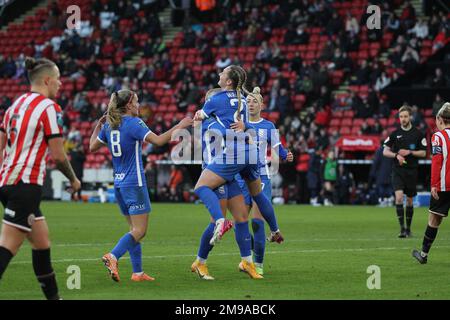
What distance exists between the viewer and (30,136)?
9.32m

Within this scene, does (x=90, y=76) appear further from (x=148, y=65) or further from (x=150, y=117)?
(x=150, y=117)

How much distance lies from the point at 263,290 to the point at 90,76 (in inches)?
1346

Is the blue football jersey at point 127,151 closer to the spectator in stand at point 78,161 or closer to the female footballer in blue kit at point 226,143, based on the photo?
the female footballer in blue kit at point 226,143

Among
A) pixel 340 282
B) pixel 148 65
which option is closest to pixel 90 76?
pixel 148 65

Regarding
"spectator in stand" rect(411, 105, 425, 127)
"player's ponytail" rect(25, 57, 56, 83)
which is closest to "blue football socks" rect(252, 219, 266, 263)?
"player's ponytail" rect(25, 57, 56, 83)

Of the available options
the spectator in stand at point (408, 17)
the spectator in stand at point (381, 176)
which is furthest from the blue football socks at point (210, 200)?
the spectator in stand at point (408, 17)

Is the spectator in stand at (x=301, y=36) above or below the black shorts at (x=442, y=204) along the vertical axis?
above

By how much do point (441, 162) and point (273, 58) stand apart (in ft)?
85.0

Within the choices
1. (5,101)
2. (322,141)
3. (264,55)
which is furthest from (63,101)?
(322,141)

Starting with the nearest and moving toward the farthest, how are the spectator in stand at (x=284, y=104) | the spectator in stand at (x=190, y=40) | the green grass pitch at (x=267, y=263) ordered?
1. the green grass pitch at (x=267, y=263)
2. the spectator in stand at (x=284, y=104)
3. the spectator in stand at (x=190, y=40)

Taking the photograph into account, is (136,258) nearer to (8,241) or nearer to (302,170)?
(8,241)

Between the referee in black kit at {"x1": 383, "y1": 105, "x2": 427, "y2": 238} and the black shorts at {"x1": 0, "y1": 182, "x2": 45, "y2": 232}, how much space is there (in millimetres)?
11383

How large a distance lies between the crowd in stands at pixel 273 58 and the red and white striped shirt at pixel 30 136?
2356 centimetres

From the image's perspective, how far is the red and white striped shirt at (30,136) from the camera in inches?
366
